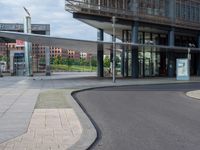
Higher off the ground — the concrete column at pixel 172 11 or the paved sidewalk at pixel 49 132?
the concrete column at pixel 172 11

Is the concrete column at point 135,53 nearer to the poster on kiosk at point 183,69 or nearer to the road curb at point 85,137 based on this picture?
the poster on kiosk at point 183,69

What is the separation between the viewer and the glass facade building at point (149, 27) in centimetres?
5488

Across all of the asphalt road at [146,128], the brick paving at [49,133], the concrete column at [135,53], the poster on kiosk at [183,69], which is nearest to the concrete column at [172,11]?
the concrete column at [135,53]

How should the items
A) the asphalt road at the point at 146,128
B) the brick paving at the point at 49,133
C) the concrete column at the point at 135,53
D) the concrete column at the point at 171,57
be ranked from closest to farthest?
the brick paving at the point at 49,133, the asphalt road at the point at 146,128, the concrete column at the point at 135,53, the concrete column at the point at 171,57

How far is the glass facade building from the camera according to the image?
54.9 meters

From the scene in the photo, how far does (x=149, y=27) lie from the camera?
6178 cm

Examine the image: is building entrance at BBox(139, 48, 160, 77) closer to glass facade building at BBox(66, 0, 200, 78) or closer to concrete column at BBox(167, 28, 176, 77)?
glass facade building at BBox(66, 0, 200, 78)

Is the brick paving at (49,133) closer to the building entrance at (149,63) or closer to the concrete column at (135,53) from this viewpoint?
the concrete column at (135,53)

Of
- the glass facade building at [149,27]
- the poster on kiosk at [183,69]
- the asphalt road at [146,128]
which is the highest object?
the glass facade building at [149,27]

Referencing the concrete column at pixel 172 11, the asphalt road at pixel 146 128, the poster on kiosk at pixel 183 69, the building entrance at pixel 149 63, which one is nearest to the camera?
the asphalt road at pixel 146 128

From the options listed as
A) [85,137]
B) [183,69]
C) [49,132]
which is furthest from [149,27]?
[85,137]

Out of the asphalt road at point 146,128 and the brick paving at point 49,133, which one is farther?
the asphalt road at point 146,128

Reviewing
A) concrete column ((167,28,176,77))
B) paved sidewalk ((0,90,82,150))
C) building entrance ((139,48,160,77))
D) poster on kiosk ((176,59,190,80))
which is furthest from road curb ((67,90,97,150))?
building entrance ((139,48,160,77))

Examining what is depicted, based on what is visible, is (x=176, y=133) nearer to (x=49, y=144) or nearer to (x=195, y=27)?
(x=49, y=144)
